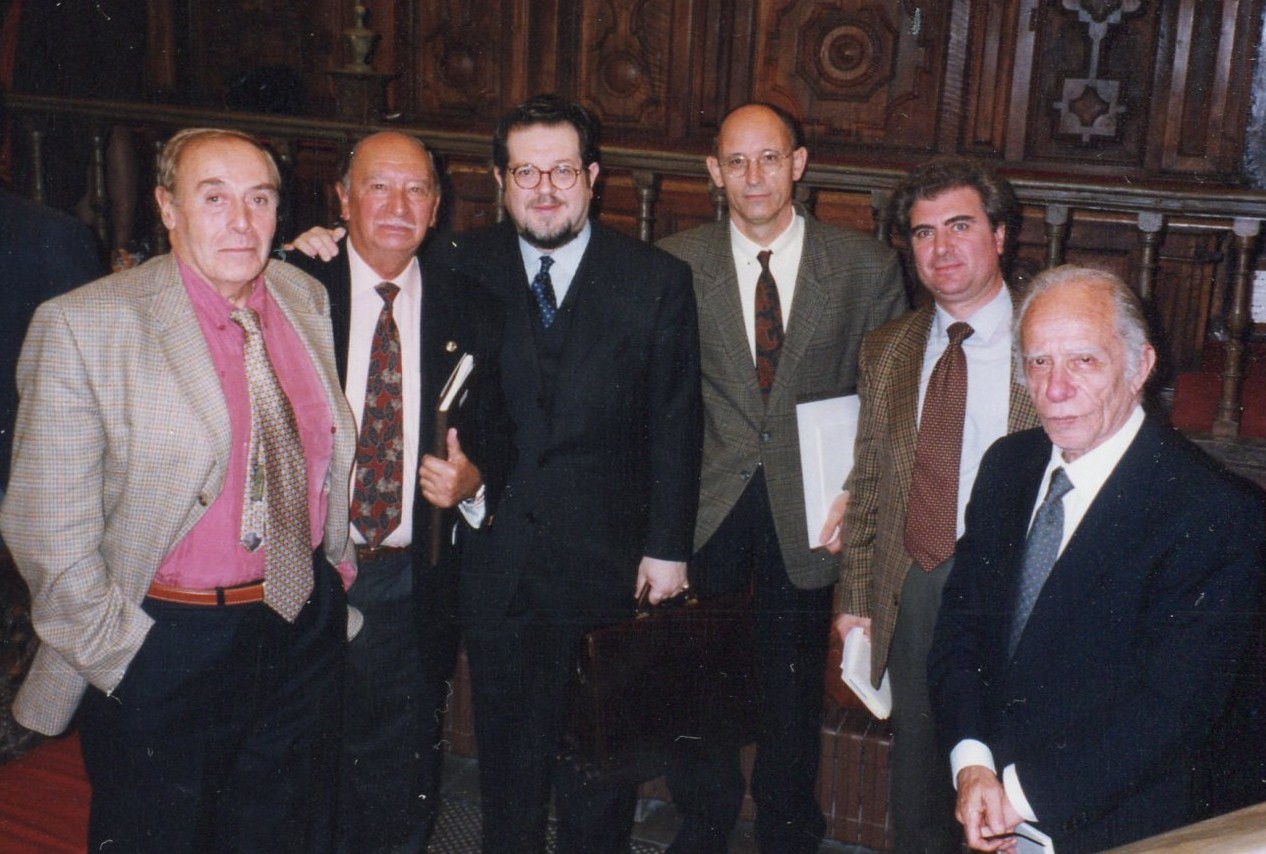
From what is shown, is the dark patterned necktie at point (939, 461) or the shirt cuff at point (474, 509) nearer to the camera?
the dark patterned necktie at point (939, 461)

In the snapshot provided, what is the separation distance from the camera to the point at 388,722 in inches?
106

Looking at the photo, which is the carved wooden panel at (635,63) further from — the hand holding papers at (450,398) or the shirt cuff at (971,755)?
the shirt cuff at (971,755)

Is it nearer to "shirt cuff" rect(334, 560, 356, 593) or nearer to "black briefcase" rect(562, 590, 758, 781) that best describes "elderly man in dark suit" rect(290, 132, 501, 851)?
"shirt cuff" rect(334, 560, 356, 593)

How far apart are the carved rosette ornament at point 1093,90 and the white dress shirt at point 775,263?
2.66m

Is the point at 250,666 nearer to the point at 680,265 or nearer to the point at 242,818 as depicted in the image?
the point at 242,818

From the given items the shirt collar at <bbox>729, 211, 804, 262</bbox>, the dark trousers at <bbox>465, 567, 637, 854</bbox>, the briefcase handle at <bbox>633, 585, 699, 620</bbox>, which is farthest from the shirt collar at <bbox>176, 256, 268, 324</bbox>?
the shirt collar at <bbox>729, 211, 804, 262</bbox>

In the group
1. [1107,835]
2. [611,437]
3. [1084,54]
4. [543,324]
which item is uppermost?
[1084,54]

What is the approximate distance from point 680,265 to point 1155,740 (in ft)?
4.52

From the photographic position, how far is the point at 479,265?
2576 millimetres

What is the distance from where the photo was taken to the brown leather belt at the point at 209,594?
6.46ft

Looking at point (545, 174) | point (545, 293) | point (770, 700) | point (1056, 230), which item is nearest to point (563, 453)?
point (545, 293)

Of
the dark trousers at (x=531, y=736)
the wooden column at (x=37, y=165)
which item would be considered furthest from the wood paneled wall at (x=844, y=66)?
the dark trousers at (x=531, y=736)

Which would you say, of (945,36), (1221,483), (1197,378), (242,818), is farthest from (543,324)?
(945,36)

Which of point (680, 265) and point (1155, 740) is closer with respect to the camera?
point (1155, 740)
